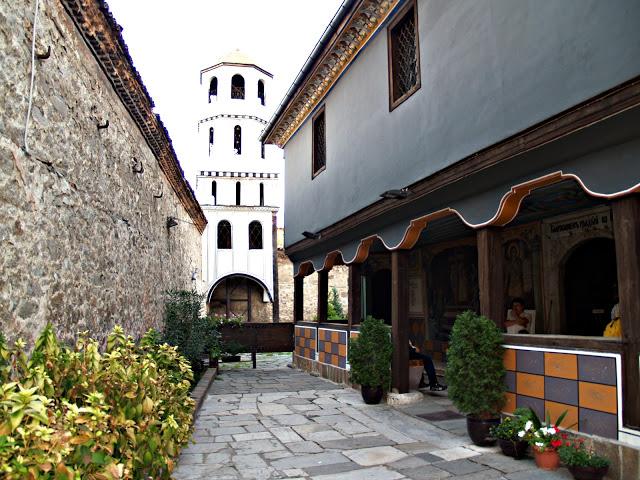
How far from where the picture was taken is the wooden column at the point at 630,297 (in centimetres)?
403

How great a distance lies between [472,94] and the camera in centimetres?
589

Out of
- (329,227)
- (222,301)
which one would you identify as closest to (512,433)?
(329,227)

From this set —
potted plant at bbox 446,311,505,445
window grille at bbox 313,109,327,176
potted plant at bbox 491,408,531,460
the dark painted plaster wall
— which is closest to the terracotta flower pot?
potted plant at bbox 491,408,531,460

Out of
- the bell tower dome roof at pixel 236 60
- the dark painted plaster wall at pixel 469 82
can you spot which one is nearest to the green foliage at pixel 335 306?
the bell tower dome roof at pixel 236 60

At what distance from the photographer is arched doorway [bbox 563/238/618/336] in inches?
294

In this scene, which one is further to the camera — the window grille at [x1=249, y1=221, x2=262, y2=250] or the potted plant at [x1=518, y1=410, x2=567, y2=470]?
the window grille at [x1=249, y1=221, x2=262, y2=250]

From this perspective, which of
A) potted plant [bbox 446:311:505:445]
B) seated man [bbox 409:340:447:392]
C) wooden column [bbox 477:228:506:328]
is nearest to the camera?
potted plant [bbox 446:311:505:445]

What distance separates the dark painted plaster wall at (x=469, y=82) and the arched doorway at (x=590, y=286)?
2.72m

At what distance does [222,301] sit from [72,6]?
20.7 m

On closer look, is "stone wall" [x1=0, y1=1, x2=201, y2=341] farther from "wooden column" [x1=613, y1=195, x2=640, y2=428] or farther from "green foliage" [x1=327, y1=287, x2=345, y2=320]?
"green foliage" [x1=327, y1=287, x2=345, y2=320]

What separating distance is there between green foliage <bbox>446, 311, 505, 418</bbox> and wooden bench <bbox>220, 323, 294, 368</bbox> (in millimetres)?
8067

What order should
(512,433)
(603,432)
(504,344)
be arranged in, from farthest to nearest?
(504,344) → (512,433) → (603,432)

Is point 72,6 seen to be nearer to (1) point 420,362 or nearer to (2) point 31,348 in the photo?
(2) point 31,348

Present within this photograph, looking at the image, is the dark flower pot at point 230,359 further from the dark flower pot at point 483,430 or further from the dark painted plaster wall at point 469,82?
the dark flower pot at point 483,430
